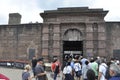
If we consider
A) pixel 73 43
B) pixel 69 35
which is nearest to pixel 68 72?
pixel 69 35

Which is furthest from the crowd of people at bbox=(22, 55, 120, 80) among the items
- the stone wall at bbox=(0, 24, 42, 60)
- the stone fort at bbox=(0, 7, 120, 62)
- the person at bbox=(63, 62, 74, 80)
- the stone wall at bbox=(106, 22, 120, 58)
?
the stone wall at bbox=(0, 24, 42, 60)

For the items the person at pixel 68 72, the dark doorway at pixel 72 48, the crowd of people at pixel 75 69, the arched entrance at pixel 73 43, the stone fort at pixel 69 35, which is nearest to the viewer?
the crowd of people at pixel 75 69

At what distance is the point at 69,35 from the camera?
2947 cm

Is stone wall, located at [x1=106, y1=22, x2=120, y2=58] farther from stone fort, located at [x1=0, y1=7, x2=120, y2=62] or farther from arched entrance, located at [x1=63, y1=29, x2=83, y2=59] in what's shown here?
arched entrance, located at [x1=63, y1=29, x2=83, y2=59]

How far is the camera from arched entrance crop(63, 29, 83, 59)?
29266mm

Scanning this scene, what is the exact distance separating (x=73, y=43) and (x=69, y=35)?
1441 mm

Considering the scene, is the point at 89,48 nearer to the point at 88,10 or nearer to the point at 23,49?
the point at 88,10

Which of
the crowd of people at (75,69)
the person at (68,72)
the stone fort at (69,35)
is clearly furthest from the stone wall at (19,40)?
the person at (68,72)

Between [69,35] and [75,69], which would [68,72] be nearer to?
[75,69]

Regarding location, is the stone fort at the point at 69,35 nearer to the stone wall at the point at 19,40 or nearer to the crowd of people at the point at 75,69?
the stone wall at the point at 19,40

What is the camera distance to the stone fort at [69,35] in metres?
28.8

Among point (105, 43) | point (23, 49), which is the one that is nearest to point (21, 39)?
point (23, 49)

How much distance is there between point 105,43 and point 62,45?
4100 mm

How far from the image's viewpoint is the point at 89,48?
2873cm
